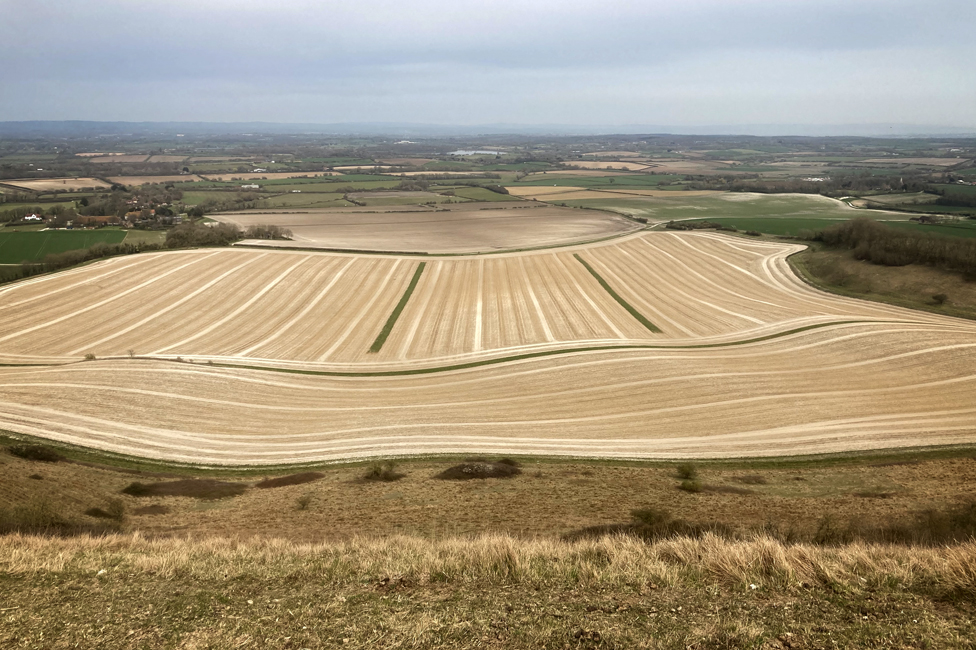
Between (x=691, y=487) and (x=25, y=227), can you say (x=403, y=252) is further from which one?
(x=25, y=227)

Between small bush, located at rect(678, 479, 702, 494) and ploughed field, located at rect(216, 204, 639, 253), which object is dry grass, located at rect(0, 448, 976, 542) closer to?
small bush, located at rect(678, 479, 702, 494)

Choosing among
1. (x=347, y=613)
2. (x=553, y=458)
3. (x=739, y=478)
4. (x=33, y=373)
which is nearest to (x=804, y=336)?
(x=739, y=478)

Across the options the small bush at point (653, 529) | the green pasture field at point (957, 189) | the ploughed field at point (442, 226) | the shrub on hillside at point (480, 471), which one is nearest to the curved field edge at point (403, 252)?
the ploughed field at point (442, 226)

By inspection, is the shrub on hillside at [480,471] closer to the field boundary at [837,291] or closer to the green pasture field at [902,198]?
the field boundary at [837,291]

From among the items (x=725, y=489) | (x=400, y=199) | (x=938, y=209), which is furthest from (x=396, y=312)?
(x=938, y=209)

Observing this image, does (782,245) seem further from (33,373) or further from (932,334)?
(33,373)

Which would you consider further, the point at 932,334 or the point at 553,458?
the point at 932,334
